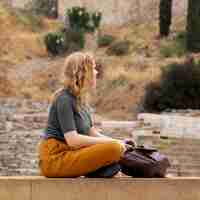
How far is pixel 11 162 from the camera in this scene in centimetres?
1407

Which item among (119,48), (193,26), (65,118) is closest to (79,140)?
(65,118)

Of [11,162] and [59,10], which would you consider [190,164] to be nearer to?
[11,162]

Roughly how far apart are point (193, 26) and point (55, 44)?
4.92 meters

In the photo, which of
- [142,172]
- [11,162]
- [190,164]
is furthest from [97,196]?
[11,162]

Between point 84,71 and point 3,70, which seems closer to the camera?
point 84,71

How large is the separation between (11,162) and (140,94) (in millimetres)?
9995

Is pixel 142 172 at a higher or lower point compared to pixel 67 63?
lower

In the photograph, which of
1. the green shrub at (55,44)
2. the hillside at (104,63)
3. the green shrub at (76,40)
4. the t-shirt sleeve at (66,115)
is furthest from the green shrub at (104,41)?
the t-shirt sleeve at (66,115)

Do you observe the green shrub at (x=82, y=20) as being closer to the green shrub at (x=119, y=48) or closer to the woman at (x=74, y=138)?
the green shrub at (x=119, y=48)

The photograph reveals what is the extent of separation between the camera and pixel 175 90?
22047 millimetres

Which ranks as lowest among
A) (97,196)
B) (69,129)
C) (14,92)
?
(14,92)

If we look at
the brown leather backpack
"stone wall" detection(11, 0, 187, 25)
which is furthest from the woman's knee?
"stone wall" detection(11, 0, 187, 25)

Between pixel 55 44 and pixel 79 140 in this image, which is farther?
pixel 55 44

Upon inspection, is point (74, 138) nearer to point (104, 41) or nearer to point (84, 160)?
point (84, 160)
